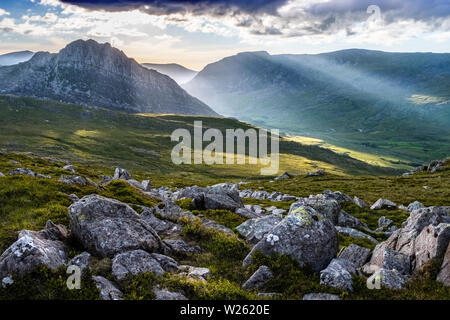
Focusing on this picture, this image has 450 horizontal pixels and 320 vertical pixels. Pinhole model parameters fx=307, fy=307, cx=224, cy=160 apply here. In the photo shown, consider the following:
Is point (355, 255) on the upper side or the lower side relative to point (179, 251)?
lower

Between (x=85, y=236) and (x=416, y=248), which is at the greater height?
(x=85, y=236)

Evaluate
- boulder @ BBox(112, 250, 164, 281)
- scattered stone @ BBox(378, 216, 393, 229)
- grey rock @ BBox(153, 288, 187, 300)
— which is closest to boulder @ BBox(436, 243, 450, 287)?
grey rock @ BBox(153, 288, 187, 300)

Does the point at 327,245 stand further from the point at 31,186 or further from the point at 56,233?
the point at 31,186

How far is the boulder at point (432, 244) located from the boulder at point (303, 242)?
4.14m

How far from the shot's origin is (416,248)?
668 inches

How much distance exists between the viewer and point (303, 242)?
1551cm

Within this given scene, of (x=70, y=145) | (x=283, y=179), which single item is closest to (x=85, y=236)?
(x=283, y=179)

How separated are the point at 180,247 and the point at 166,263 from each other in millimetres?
2980

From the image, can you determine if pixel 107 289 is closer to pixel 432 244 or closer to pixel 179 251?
pixel 179 251

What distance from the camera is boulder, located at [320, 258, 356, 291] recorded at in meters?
13.2

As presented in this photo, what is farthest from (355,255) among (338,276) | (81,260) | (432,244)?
(81,260)
